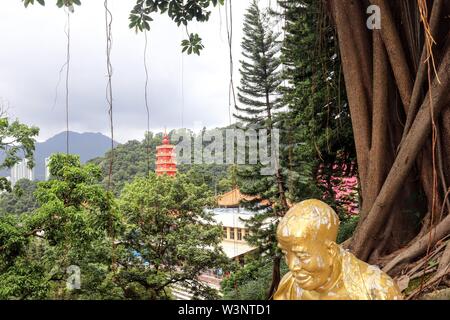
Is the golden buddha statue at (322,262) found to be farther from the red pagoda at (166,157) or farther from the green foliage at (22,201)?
the red pagoda at (166,157)

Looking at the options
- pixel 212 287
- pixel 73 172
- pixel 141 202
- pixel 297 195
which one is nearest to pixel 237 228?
pixel 212 287

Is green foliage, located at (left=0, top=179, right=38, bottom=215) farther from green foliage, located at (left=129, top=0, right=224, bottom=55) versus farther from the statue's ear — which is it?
the statue's ear

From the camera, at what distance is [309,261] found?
562 mm

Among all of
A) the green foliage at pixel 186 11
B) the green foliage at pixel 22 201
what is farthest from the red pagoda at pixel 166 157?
the green foliage at pixel 186 11

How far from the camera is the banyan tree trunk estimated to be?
1136 mm

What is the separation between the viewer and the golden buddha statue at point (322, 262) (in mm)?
556

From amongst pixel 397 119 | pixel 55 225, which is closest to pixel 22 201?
pixel 55 225

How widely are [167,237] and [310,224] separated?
3.86m

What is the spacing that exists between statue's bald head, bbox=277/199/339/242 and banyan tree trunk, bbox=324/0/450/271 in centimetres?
64

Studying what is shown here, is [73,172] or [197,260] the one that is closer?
[73,172]

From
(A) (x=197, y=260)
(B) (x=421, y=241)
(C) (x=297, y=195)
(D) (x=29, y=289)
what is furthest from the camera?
(A) (x=197, y=260)

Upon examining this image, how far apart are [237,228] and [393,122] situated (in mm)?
4187
